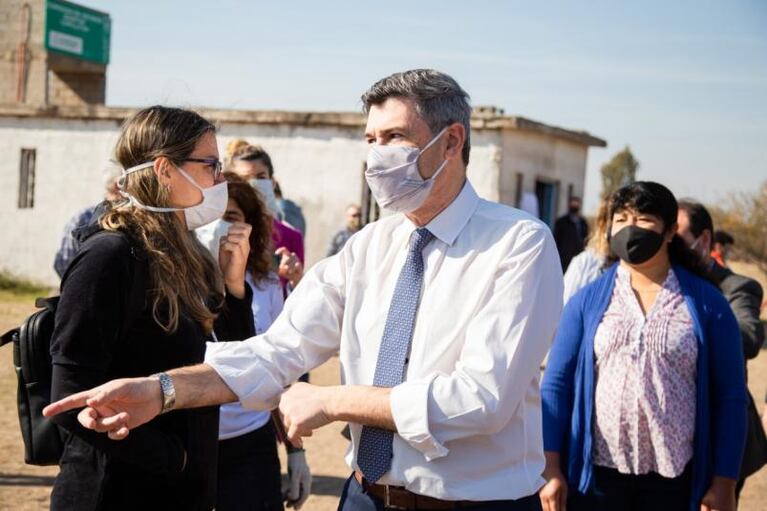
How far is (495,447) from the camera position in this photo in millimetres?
2592

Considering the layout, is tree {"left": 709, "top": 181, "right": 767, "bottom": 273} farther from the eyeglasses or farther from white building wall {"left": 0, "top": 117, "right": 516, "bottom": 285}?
the eyeglasses

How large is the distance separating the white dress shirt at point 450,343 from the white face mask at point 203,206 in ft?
2.44

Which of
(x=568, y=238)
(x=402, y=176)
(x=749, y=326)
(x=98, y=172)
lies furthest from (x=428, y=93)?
(x=98, y=172)

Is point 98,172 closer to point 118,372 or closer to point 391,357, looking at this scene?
point 118,372

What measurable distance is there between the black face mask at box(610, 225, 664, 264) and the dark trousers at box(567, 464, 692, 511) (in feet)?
2.82

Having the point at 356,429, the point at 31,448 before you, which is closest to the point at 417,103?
the point at 356,429

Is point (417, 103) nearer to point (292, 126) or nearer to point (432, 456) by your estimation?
point (432, 456)

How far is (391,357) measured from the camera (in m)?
2.64

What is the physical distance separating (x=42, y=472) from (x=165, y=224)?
5063 mm

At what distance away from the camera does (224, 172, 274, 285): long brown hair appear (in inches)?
189

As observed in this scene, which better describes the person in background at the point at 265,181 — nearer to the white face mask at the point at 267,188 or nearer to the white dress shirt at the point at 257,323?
the white face mask at the point at 267,188

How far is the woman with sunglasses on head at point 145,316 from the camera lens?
2912mm

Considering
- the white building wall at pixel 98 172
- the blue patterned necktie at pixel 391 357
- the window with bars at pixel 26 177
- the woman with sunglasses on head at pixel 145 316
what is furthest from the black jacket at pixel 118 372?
the window with bars at pixel 26 177

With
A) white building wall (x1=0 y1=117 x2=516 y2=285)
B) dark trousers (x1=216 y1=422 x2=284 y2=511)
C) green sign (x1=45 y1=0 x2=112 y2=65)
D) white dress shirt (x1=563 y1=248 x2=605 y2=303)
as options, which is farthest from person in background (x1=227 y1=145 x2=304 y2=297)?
green sign (x1=45 y1=0 x2=112 y2=65)
